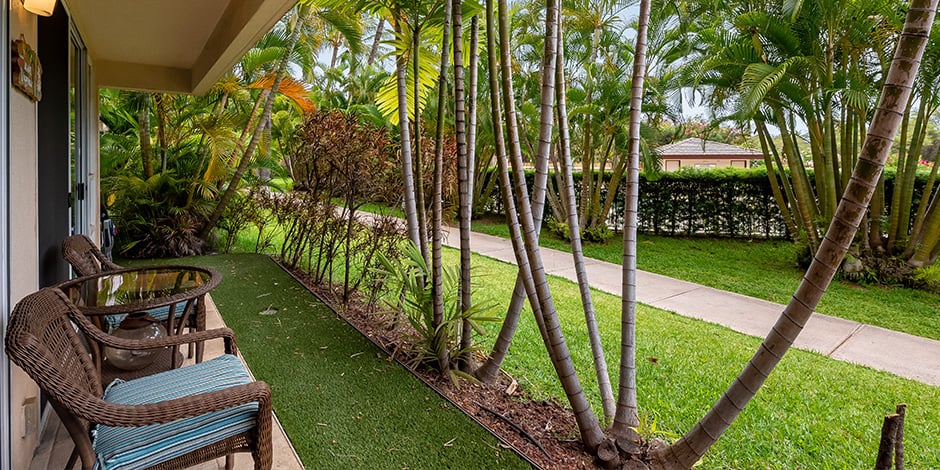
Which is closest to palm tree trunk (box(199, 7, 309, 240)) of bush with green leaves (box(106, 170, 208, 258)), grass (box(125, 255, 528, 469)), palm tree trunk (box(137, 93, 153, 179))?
bush with green leaves (box(106, 170, 208, 258))

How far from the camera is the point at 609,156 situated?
10812 millimetres

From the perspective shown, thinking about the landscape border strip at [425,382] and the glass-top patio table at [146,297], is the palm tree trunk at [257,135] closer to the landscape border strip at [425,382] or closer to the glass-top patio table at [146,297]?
the landscape border strip at [425,382]

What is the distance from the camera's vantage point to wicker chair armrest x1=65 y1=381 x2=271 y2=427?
4.62ft

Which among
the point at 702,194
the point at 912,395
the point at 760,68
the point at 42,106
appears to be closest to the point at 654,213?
the point at 702,194

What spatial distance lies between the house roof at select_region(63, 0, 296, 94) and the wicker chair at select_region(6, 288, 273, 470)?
2.30 metres

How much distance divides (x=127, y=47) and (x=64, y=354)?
478cm

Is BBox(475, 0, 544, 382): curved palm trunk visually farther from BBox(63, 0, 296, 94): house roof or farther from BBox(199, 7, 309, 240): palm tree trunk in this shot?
BBox(199, 7, 309, 240): palm tree trunk

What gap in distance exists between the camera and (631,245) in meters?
2.43

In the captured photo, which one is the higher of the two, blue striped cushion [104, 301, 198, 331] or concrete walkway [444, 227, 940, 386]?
blue striped cushion [104, 301, 198, 331]

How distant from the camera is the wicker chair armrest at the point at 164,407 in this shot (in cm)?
141

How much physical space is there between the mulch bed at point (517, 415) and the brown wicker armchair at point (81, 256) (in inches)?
74.2

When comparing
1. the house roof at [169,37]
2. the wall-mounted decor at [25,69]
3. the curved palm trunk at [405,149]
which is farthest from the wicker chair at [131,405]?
the house roof at [169,37]

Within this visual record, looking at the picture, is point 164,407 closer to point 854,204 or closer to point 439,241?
point 439,241

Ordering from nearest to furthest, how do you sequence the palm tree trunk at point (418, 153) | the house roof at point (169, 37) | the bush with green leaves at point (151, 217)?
the palm tree trunk at point (418, 153) → the house roof at point (169, 37) → the bush with green leaves at point (151, 217)
